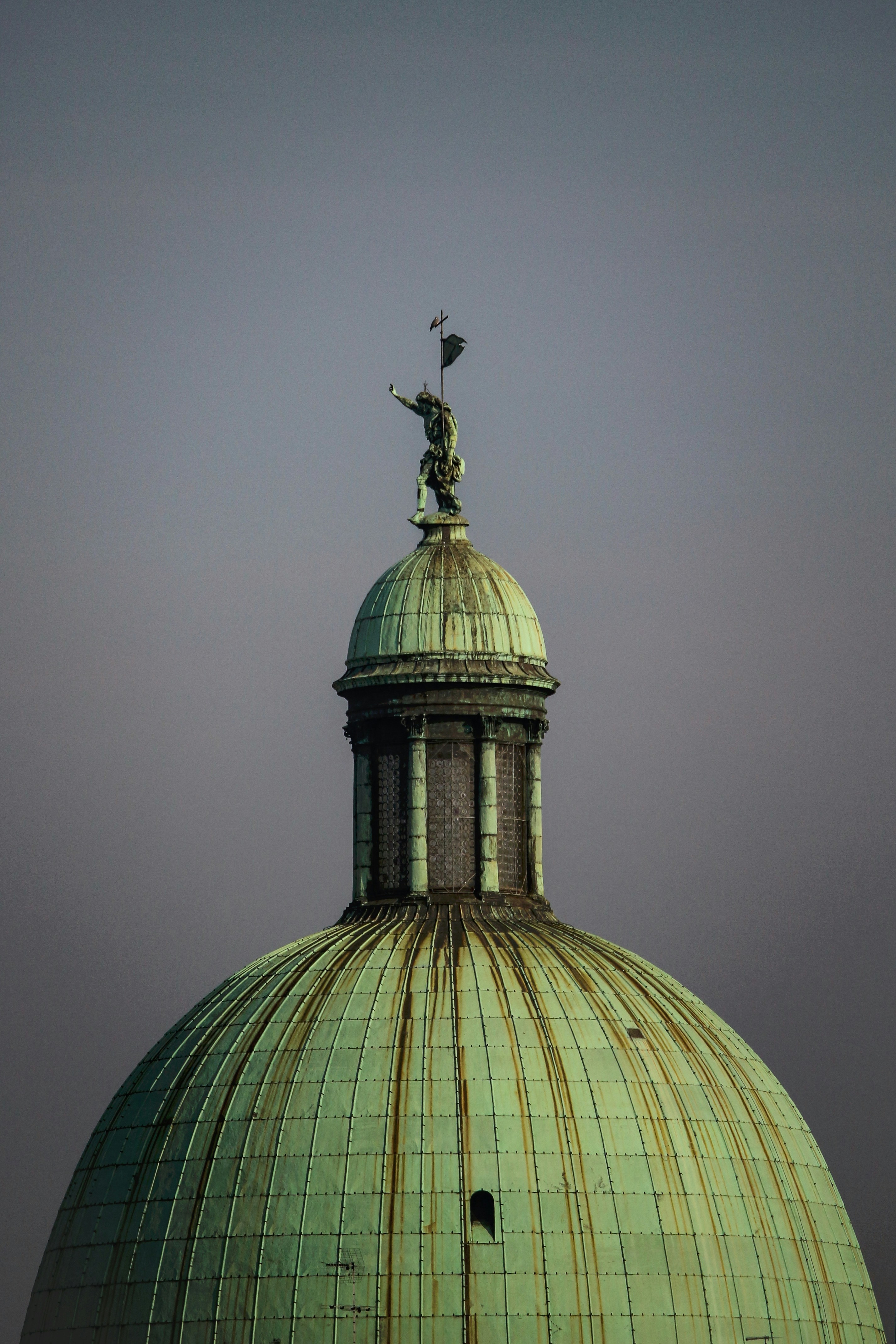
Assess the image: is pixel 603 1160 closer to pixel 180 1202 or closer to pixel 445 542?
pixel 180 1202

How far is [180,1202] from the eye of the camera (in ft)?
246

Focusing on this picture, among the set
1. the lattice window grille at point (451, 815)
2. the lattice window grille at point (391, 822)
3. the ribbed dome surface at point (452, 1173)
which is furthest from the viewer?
the lattice window grille at point (391, 822)

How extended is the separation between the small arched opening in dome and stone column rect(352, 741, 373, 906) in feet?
33.5

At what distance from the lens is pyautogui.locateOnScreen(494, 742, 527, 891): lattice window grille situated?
3223 inches

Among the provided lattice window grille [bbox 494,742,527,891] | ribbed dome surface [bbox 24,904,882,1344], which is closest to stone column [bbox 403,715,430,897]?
ribbed dome surface [bbox 24,904,882,1344]

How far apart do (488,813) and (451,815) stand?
0.85m

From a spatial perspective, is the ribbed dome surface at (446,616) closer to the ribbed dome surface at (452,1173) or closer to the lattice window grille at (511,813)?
the lattice window grille at (511,813)

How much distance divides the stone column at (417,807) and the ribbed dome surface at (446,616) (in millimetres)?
1575

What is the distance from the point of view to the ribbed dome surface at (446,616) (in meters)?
81.3

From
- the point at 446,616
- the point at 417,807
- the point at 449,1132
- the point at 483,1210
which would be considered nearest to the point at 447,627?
the point at 446,616

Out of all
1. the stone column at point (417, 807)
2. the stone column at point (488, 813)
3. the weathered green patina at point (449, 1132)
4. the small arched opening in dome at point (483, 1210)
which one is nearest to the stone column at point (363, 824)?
the weathered green patina at point (449, 1132)

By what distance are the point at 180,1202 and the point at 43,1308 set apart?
4.47 metres

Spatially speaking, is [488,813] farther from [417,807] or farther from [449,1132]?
[449,1132]

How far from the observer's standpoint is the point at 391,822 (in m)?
82.2
